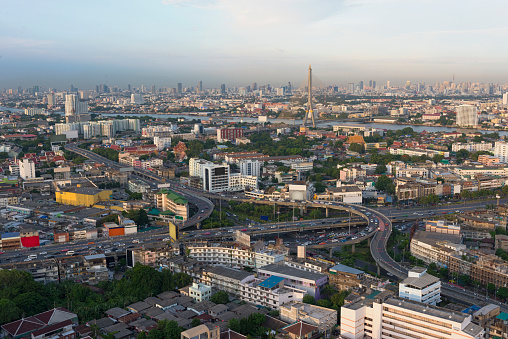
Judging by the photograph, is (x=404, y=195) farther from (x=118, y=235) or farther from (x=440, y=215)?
(x=118, y=235)

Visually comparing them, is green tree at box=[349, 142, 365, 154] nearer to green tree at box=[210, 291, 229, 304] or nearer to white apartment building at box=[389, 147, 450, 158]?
white apartment building at box=[389, 147, 450, 158]

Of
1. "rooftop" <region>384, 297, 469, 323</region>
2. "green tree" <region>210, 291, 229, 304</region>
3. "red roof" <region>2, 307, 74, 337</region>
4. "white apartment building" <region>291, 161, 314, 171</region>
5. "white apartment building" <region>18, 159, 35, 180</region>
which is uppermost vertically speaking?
"white apartment building" <region>18, 159, 35, 180</region>

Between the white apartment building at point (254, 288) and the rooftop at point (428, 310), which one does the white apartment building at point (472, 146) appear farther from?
the rooftop at point (428, 310)

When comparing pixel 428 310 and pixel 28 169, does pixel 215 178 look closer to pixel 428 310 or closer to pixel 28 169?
pixel 28 169

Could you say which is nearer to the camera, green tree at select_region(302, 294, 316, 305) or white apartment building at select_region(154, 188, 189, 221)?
green tree at select_region(302, 294, 316, 305)

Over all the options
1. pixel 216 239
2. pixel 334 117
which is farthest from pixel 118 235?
pixel 334 117

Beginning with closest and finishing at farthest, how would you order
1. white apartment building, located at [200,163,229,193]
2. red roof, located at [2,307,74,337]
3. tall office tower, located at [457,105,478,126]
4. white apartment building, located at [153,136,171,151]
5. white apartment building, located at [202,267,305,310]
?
red roof, located at [2,307,74,337]
white apartment building, located at [202,267,305,310]
white apartment building, located at [200,163,229,193]
white apartment building, located at [153,136,171,151]
tall office tower, located at [457,105,478,126]

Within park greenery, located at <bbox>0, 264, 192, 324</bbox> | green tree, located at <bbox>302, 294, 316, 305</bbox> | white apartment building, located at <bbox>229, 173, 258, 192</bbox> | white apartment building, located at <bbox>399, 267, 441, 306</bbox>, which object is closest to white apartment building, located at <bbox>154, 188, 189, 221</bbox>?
white apartment building, located at <bbox>229, 173, 258, 192</bbox>
